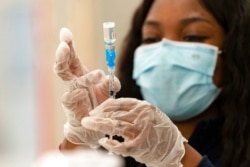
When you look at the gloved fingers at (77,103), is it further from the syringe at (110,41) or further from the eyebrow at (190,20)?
the eyebrow at (190,20)

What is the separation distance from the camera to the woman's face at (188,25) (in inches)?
67.2

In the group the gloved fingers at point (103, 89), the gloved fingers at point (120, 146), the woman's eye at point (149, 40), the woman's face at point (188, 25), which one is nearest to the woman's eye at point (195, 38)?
the woman's face at point (188, 25)

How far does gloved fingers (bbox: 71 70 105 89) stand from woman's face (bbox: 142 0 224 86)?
0.50 metres

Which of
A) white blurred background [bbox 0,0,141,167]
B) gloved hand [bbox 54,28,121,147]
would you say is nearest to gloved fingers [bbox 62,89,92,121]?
gloved hand [bbox 54,28,121,147]

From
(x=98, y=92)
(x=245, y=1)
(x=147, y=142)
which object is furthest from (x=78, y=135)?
(x=245, y=1)

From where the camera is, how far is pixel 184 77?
172 cm

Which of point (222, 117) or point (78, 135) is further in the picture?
point (222, 117)

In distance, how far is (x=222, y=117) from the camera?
1700mm

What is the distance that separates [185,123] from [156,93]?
0.15m

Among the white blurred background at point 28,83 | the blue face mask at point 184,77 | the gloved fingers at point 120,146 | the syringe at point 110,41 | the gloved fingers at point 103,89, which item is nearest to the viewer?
the gloved fingers at point 120,146

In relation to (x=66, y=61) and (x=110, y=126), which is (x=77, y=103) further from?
(x=110, y=126)

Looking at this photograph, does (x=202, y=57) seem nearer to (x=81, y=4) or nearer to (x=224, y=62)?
(x=224, y=62)

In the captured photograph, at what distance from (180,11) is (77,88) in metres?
0.58

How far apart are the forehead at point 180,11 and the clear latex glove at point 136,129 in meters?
0.60
